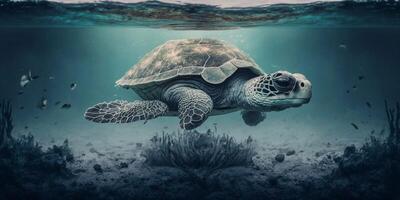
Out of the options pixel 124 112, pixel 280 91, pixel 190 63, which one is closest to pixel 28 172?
pixel 124 112

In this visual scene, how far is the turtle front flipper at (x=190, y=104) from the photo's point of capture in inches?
250

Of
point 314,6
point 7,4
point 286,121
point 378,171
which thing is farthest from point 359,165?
point 286,121

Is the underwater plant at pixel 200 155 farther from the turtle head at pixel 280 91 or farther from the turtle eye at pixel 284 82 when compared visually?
the turtle eye at pixel 284 82

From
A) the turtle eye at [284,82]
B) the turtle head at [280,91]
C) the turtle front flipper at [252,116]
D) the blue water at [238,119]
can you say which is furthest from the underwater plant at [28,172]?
the turtle eye at [284,82]

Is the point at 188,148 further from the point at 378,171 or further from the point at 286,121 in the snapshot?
the point at 286,121

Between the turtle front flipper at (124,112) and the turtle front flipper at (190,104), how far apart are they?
43 centimetres

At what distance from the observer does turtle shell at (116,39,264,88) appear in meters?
7.88

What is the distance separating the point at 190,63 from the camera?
8.20 m

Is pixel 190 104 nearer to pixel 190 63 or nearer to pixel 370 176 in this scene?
pixel 190 63

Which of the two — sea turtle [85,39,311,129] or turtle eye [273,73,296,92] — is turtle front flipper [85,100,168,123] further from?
turtle eye [273,73,296,92]

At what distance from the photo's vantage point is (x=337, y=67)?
142 ft

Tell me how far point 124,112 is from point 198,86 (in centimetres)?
200

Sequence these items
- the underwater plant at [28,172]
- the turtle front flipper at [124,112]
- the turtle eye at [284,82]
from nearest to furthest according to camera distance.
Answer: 1. the turtle eye at [284,82]
2. the turtle front flipper at [124,112]
3. the underwater plant at [28,172]

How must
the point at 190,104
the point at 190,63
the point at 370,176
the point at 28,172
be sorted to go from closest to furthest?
1. the point at 190,104
2. the point at 370,176
3. the point at 190,63
4. the point at 28,172
